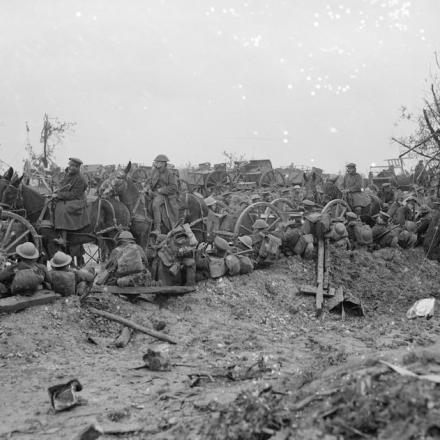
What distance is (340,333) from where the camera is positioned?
8.05 meters

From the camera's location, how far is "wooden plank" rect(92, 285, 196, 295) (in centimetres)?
788

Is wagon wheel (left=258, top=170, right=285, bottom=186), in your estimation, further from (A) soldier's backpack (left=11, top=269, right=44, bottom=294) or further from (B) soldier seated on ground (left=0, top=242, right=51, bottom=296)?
(A) soldier's backpack (left=11, top=269, right=44, bottom=294)

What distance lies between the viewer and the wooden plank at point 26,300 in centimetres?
667

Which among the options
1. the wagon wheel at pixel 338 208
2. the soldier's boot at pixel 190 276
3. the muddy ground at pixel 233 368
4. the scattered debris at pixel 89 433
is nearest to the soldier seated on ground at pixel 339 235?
the wagon wheel at pixel 338 208

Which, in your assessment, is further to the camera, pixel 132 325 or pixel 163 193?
pixel 163 193

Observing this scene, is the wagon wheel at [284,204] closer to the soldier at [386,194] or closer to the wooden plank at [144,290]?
the soldier at [386,194]

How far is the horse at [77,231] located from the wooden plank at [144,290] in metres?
2.71

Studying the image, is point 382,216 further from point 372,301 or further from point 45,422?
point 45,422

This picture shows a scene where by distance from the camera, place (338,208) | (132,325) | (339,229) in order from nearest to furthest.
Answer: (132,325) < (339,229) < (338,208)

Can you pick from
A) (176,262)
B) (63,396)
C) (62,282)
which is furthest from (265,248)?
(63,396)

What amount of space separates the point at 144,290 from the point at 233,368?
3047 millimetres

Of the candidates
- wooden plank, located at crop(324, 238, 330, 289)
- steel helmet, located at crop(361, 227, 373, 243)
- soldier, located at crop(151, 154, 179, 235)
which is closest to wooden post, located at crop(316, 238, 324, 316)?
wooden plank, located at crop(324, 238, 330, 289)

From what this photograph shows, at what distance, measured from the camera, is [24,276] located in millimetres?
6887

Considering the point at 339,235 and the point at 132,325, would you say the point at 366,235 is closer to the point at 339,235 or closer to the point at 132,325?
the point at 339,235
